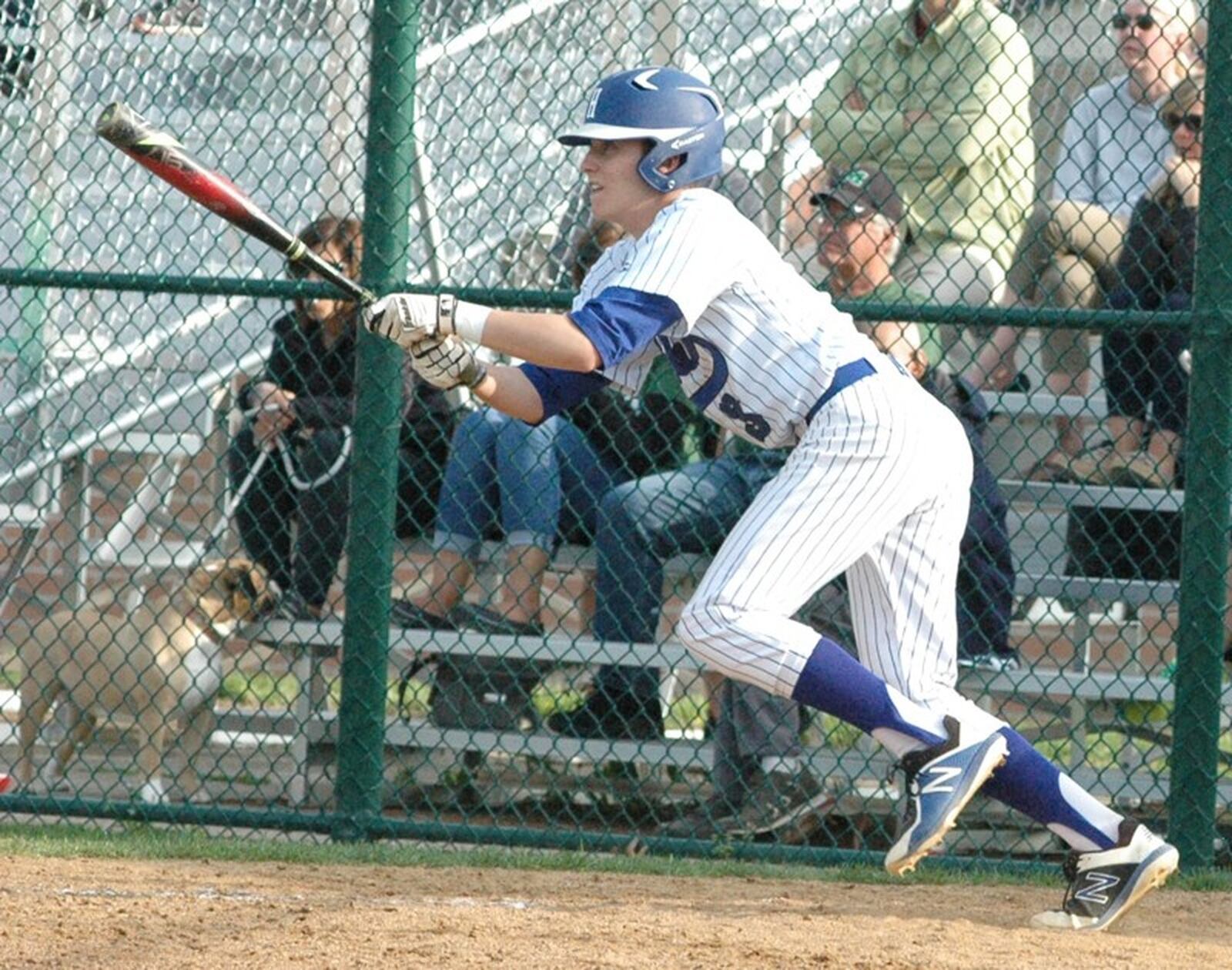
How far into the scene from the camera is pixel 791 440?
4.31 meters

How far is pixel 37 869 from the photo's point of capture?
487 cm

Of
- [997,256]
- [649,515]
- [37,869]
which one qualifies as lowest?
[37,869]

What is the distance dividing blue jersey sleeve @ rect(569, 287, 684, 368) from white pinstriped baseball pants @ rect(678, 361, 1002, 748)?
1.53ft

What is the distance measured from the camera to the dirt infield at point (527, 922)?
3.88 metres

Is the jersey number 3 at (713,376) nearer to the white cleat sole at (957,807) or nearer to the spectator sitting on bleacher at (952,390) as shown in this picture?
the white cleat sole at (957,807)

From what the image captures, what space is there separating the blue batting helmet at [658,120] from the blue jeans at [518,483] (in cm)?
191

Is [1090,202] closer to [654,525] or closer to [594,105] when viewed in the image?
[654,525]

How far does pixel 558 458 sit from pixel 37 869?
204 centimetres

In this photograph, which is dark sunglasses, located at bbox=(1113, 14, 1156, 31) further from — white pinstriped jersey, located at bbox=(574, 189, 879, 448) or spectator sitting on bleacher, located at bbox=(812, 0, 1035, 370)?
white pinstriped jersey, located at bbox=(574, 189, 879, 448)

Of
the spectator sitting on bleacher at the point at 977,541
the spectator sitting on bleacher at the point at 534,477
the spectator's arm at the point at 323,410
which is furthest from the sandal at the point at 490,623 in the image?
the spectator sitting on bleacher at the point at 977,541

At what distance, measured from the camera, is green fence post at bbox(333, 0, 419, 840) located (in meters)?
5.43

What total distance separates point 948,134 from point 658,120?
236 cm

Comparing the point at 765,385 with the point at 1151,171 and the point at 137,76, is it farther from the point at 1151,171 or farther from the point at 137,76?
the point at 137,76

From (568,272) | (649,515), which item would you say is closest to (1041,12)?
(568,272)
